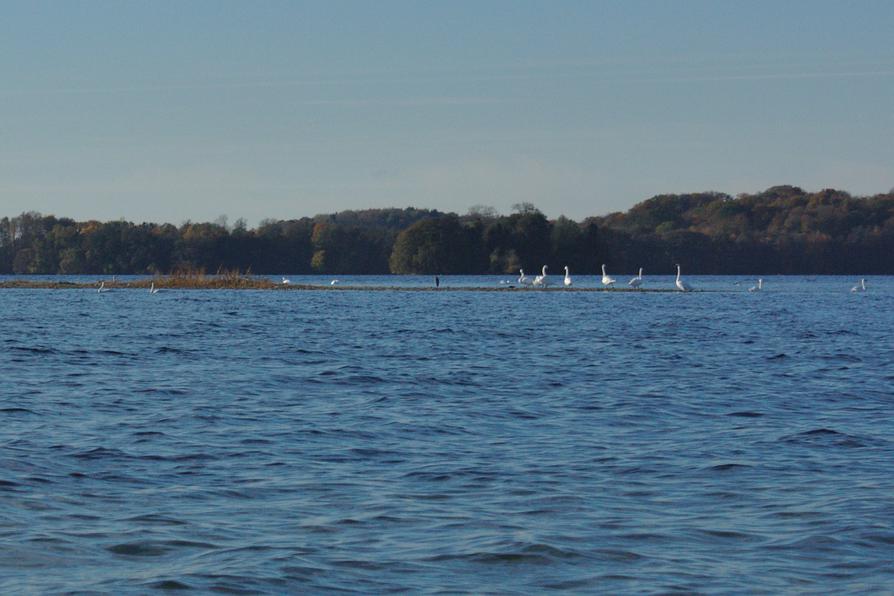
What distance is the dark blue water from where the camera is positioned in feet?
34.1

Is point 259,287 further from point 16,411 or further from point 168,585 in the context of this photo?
point 168,585

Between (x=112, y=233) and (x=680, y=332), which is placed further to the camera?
(x=112, y=233)

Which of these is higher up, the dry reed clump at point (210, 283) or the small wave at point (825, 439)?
the dry reed clump at point (210, 283)

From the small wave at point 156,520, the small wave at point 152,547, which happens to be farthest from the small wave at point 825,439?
the small wave at point 152,547

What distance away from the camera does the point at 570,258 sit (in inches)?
6191

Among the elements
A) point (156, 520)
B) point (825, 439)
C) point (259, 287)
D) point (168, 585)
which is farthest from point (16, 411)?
point (259, 287)

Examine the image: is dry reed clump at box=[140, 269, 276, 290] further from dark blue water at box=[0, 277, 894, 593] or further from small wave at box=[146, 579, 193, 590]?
small wave at box=[146, 579, 193, 590]

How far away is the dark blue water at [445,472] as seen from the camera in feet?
34.1

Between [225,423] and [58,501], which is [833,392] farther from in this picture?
[58,501]

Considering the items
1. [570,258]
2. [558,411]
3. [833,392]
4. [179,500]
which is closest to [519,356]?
[833,392]

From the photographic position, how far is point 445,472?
1468 cm

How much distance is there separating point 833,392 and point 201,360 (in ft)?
50.6

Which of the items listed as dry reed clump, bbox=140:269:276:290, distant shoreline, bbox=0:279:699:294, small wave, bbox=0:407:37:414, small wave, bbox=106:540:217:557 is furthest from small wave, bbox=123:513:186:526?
dry reed clump, bbox=140:269:276:290

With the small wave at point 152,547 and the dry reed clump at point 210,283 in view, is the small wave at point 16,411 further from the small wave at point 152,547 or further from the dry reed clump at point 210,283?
the dry reed clump at point 210,283
